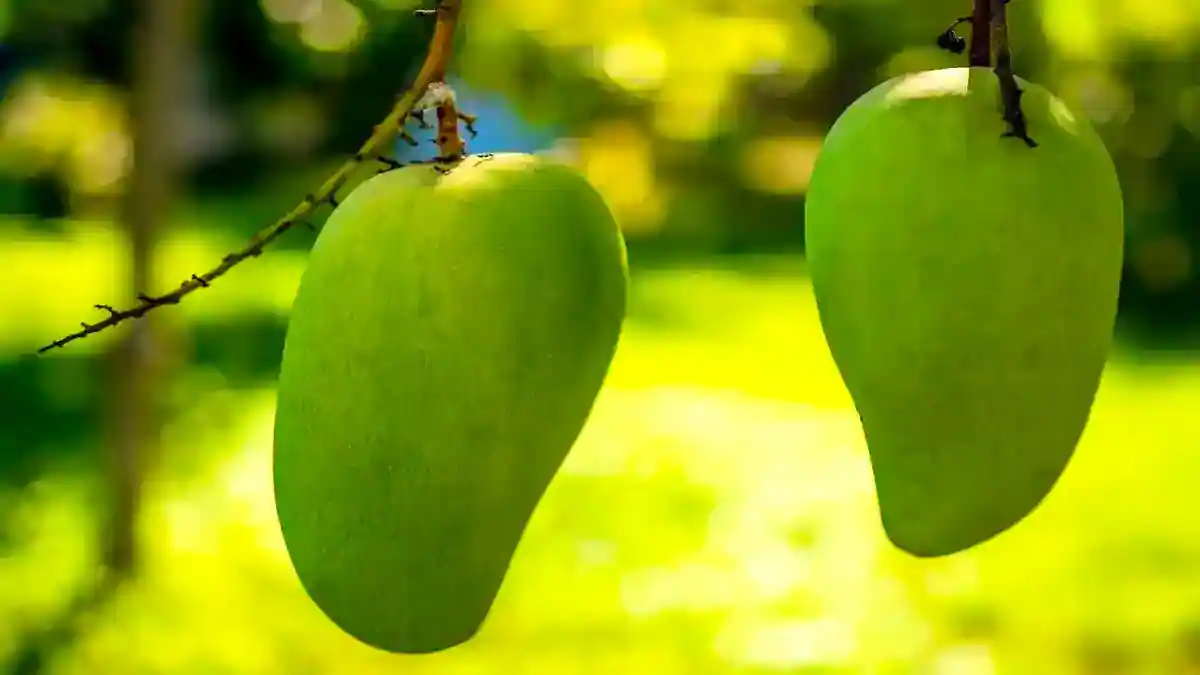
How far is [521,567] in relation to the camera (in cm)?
195

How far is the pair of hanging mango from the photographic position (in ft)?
1.24

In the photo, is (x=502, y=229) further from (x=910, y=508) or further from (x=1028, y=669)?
(x=1028, y=669)

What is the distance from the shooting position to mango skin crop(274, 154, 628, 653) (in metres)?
0.40

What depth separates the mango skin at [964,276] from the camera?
37 cm

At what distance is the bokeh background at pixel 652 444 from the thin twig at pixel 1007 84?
20cm

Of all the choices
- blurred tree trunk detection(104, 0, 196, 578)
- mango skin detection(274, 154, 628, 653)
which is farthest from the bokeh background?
mango skin detection(274, 154, 628, 653)

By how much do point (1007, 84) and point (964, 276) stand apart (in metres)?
0.05

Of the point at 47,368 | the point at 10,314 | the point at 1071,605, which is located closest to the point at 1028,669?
the point at 1071,605

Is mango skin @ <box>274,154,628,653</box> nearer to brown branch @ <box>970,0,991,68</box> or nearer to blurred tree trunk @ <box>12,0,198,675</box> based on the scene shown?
brown branch @ <box>970,0,991,68</box>

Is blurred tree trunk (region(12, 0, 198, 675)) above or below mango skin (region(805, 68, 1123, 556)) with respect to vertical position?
below

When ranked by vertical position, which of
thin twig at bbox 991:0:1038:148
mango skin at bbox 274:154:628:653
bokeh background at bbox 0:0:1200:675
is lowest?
bokeh background at bbox 0:0:1200:675

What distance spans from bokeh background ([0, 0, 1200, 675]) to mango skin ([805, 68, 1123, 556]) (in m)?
0.18

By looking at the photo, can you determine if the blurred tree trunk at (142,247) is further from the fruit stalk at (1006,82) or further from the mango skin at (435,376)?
the fruit stalk at (1006,82)

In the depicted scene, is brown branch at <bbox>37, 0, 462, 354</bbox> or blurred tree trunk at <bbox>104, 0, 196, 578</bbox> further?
blurred tree trunk at <bbox>104, 0, 196, 578</bbox>
